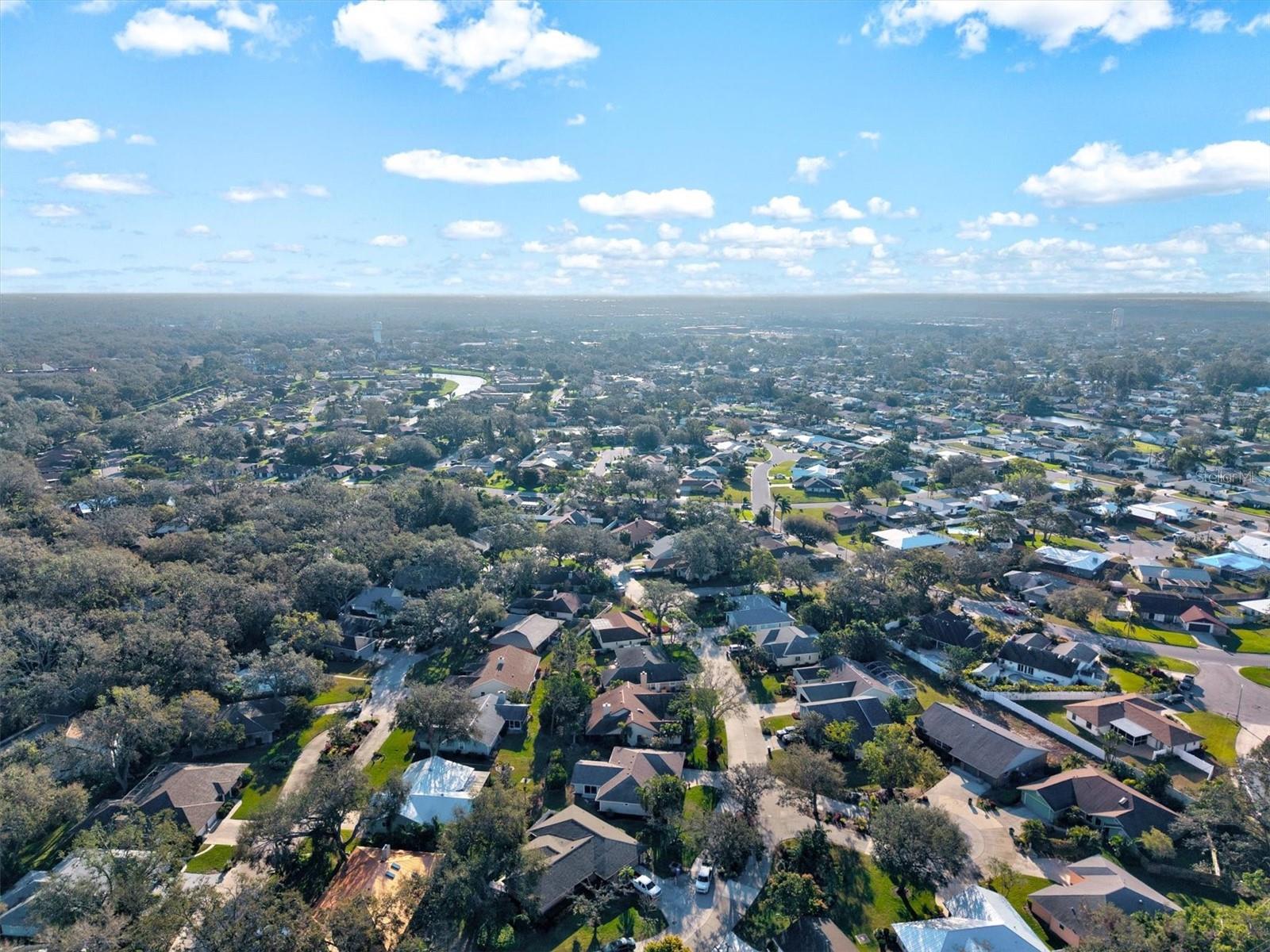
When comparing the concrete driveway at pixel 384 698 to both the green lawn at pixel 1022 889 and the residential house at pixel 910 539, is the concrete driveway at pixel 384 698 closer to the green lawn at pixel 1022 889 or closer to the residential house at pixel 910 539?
the green lawn at pixel 1022 889

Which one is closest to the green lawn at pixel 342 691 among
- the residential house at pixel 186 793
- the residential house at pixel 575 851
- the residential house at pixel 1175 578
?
the residential house at pixel 186 793

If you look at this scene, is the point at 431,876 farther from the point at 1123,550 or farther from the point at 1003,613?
the point at 1123,550

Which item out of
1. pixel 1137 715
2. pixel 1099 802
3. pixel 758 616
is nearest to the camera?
pixel 1099 802

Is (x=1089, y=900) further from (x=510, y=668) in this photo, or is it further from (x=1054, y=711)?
(x=510, y=668)

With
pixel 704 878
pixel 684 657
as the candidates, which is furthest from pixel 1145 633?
pixel 704 878

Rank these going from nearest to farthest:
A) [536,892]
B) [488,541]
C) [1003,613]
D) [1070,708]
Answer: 1. [536,892]
2. [1070,708]
3. [1003,613]
4. [488,541]

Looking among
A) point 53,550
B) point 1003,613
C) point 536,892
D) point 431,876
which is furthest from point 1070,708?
point 53,550
